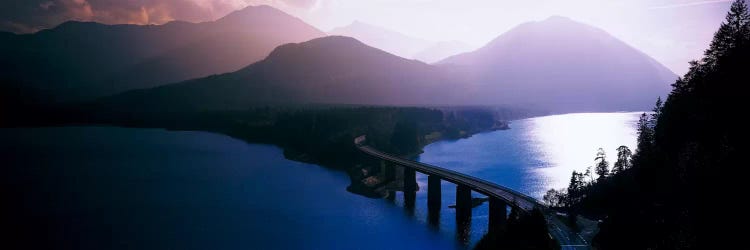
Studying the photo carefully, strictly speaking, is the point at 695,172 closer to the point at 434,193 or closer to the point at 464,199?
the point at 464,199

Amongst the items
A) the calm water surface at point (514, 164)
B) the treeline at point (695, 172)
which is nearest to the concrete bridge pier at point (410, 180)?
the calm water surface at point (514, 164)

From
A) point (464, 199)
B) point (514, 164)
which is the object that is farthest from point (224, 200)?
point (514, 164)

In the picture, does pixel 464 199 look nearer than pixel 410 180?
Yes

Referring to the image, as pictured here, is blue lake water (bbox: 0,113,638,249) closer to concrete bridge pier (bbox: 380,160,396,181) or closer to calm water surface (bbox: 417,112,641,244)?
calm water surface (bbox: 417,112,641,244)

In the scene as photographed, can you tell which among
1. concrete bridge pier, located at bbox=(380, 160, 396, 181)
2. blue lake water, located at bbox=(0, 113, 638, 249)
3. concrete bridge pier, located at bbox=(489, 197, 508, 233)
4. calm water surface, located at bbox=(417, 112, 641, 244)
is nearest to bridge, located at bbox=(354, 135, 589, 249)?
concrete bridge pier, located at bbox=(489, 197, 508, 233)

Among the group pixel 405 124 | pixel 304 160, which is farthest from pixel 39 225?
pixel 405 124

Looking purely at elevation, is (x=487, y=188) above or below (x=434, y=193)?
above
